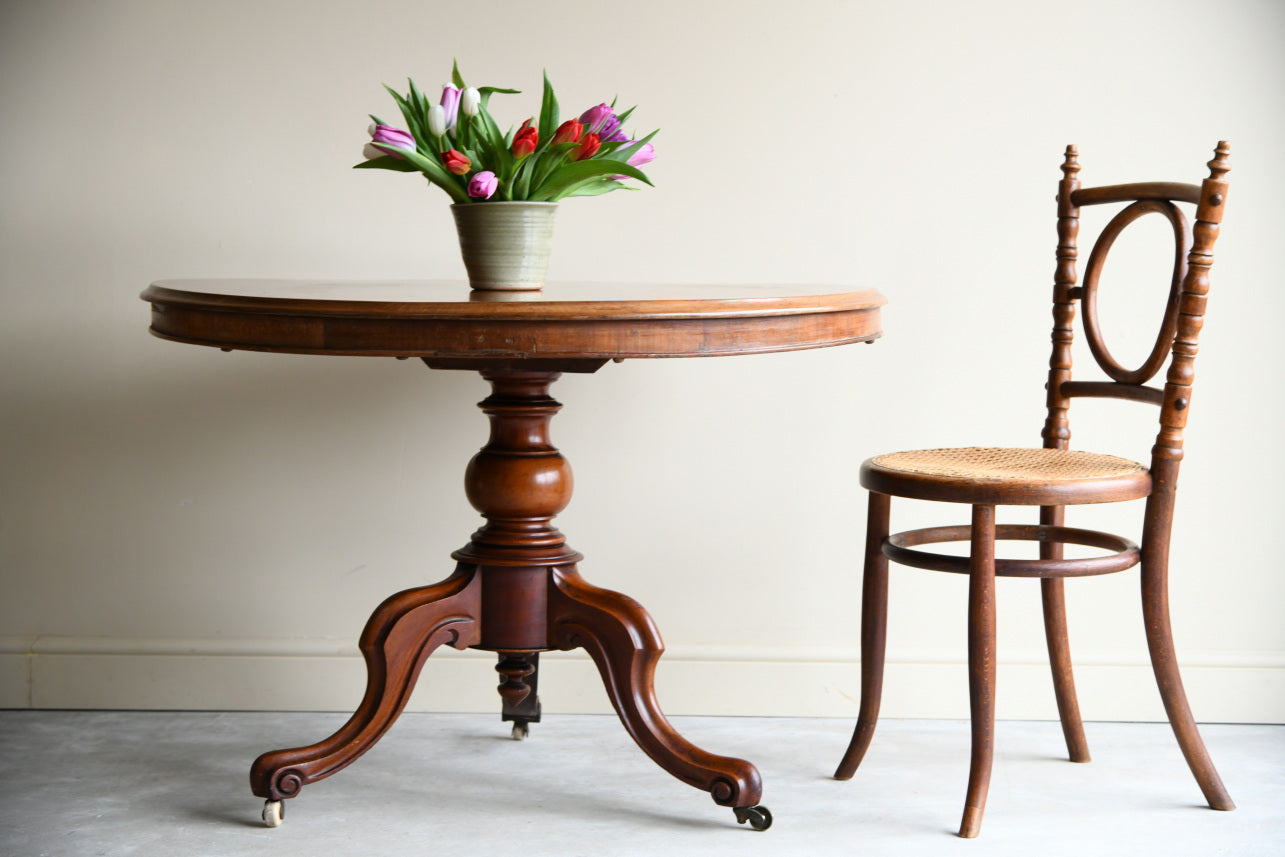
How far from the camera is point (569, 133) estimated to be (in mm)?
1733

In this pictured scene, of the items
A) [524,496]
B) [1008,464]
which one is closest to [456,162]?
[524,496]

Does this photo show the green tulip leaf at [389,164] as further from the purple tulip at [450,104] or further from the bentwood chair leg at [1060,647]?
the bentwood chair leg at [1060,647]

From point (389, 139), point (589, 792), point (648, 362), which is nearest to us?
point (389, 139)

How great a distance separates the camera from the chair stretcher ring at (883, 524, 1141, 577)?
1.79 m

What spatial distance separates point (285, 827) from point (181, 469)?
2.85 feet

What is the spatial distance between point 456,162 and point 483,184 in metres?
0.05

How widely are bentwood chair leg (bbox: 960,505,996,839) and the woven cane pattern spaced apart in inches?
2.9

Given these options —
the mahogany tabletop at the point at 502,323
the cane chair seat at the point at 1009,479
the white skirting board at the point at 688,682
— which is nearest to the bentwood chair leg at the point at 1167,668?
the cane chair seat at the point at 1009,479

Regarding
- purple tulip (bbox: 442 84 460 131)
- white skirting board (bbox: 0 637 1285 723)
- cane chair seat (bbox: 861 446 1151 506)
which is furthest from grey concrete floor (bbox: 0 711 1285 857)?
purple tulip (bbox: 442 84 460 131)

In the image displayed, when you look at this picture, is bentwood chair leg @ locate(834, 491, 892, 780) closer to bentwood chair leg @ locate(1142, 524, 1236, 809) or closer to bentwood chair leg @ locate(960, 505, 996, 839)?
bentwood chair leg @ locate(960, 505, 996, 839)

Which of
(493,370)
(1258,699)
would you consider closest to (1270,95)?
(1258,699)

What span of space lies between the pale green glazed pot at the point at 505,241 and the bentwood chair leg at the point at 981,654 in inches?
28.8

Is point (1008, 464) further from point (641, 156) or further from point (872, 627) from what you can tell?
point (641, 156)

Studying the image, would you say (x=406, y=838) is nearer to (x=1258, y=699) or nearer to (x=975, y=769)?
(x=975, y=769)
